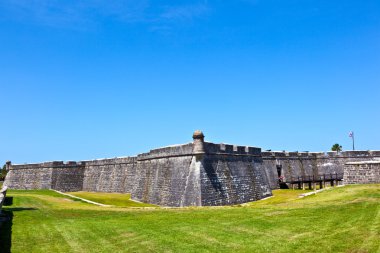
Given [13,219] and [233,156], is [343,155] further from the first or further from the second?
[13,219]

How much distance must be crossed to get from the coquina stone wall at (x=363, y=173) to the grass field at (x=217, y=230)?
16.6 feet

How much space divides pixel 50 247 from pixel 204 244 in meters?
4.97

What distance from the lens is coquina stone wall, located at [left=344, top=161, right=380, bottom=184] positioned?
70.7ft

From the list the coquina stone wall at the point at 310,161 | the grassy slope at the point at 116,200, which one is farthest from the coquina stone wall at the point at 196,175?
the coquina stone wall at the point at 310,161

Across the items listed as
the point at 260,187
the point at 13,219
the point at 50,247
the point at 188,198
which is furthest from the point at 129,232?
the point at 260,187

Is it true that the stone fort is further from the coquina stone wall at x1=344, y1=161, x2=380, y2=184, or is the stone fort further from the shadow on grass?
the shadow on grass

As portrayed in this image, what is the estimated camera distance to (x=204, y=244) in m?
10.3

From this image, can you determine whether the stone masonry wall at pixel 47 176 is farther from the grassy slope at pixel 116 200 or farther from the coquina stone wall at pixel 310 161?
the coquina stone wall at pixel 310 161

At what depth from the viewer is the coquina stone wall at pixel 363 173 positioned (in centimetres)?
2155

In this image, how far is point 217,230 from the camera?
1217 cm

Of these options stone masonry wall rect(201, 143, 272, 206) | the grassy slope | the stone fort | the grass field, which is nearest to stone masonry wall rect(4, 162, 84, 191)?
the stone fort

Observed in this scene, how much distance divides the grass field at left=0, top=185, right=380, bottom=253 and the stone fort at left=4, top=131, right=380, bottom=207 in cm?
629

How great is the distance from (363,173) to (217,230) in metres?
14.2

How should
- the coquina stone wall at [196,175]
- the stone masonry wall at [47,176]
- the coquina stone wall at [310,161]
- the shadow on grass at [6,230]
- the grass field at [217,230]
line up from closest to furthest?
the grass field at [217,230] → the shadow on grass at [6,230] → the coquina stone wall at [196,175] → the coquina stone wall at [310,161] → the stone masonry wall at [47,176]
